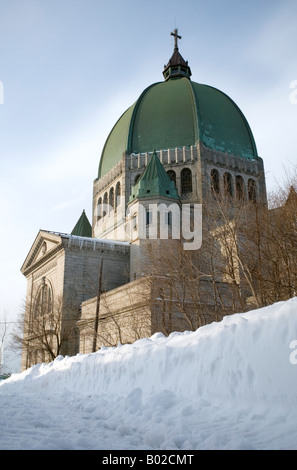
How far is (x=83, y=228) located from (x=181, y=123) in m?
16.0

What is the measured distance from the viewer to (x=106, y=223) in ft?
151

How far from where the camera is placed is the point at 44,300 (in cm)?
3884

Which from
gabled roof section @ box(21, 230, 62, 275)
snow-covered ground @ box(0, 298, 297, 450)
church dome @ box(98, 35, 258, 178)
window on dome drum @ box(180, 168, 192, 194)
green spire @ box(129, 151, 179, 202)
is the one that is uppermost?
church dome @ box(98, 35, 258, 178)

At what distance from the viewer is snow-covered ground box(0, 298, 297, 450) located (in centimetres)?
527

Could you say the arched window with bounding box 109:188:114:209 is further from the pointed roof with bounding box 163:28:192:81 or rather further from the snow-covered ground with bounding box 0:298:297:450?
the snow-covered ground with bounding box 0:298:297:450

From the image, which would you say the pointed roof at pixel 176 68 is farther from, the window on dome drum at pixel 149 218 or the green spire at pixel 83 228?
the window on dome drum at pixel 149 218

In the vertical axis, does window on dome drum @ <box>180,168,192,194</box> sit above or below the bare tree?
above

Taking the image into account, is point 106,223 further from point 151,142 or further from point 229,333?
point 229,333

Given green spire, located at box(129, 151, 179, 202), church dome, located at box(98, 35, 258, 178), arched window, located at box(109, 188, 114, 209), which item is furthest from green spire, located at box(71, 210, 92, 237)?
green spire, located at box(129, 151, 179, 202)

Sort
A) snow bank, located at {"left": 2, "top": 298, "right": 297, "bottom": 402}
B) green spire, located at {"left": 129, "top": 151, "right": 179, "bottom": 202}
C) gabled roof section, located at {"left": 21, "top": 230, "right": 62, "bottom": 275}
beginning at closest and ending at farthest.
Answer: snow bank, located at {"left": 2, "top": 298, "right": 297, "bottom": 402}, green spire, located at {"left": 129, "top": 151, "right": 179, "bottom": 202}, gabled roof section, located at {"left": 21, "top": 230, "right": 62, "bottom": 275}

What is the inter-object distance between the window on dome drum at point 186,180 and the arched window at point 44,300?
14.7m

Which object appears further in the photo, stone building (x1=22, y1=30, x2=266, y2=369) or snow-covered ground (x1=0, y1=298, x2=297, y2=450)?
stone building (x1=22, y1=30, x2=266, y2=369)

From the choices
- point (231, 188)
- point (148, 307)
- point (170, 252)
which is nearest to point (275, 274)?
point (170, 252)

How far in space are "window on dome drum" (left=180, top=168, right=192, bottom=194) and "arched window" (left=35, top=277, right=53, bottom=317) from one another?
1470 centimetres
